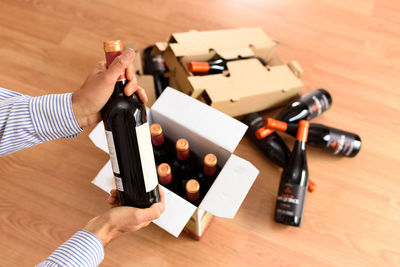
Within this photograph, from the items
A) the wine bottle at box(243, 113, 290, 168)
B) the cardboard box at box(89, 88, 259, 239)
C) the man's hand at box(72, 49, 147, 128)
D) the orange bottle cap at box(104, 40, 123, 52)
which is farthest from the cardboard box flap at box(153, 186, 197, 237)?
the wine bottle at box(243, 113, 290, 168)

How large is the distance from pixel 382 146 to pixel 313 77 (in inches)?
14.7

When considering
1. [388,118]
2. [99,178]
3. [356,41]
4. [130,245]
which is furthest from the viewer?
[356,41]

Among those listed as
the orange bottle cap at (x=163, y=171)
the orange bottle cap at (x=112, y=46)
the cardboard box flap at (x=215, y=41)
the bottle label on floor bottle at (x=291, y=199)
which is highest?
the orange bottle cap at (x=112, y=46)

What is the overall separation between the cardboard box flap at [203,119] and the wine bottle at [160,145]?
0.18 ft

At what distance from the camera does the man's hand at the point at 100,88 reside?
22.4 inches

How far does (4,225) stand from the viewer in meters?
0.99

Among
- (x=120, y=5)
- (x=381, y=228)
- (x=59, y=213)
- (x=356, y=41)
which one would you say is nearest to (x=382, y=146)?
(x=381, y=228)

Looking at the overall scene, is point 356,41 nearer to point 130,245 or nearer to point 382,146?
point 382,146

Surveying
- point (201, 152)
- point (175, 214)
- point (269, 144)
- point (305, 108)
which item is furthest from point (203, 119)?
point (305, 108)

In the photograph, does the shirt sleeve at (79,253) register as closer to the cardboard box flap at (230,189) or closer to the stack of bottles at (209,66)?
the cardboard box flap at (230,189)

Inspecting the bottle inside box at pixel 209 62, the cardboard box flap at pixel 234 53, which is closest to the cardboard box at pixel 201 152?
the bottle inside box at pixel 209 62

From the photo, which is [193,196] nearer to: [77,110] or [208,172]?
[208,172]

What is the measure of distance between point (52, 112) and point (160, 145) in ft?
0.92

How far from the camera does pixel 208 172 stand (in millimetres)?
784
